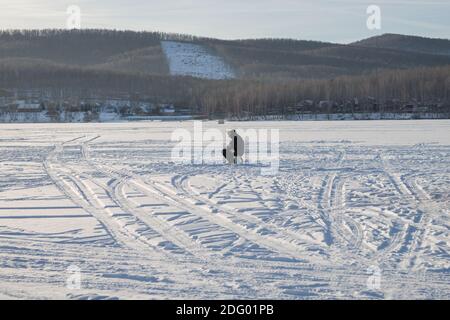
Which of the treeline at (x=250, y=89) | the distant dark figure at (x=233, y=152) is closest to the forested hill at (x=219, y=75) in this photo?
the treeline at (x=250, y=89)

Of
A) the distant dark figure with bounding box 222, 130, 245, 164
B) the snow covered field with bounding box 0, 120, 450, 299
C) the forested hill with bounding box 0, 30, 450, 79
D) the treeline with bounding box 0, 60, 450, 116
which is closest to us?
the snow covered field with bounding box 0, 120, 450, 299

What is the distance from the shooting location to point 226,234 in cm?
969

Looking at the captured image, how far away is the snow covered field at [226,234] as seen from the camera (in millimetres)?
7086

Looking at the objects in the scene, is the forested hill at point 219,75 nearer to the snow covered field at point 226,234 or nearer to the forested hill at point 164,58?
the forested hill at point 164,58

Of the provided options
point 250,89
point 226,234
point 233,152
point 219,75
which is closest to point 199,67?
point 219,75

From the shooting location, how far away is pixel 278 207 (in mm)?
12141

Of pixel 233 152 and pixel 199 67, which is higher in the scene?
pixel 199 67

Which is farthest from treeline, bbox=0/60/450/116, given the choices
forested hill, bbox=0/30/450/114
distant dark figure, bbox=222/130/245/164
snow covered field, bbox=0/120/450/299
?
snow covered field, bbox=0/120/450/299

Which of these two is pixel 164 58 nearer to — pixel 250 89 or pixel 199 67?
pixel 199 67

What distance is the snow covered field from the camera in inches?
279

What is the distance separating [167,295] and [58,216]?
5.24 meters

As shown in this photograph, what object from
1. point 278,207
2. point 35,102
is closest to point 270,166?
point 278,207

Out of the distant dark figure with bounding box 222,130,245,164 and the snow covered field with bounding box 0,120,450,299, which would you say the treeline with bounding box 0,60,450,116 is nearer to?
the distant dark figure with bounding box 222,130,245,164
